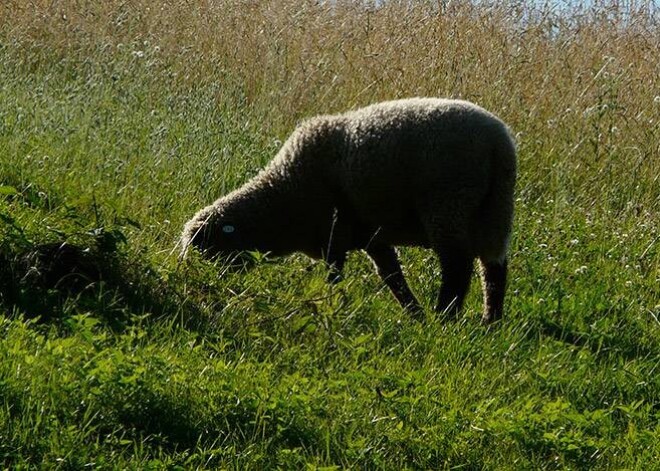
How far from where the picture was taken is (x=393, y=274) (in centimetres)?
783

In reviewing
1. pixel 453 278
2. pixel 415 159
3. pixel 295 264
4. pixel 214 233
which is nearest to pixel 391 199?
pixel 415 159

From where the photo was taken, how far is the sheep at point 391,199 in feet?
24.2

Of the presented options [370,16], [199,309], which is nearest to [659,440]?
[199,309]

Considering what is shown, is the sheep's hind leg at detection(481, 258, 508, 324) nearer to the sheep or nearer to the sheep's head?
the sheep

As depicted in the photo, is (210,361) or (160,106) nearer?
(210,361)

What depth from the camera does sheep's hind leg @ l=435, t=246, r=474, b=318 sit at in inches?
293

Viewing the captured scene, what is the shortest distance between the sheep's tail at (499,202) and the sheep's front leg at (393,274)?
524 millimetres

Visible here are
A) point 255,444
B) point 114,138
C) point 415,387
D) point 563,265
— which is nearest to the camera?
point 255,444

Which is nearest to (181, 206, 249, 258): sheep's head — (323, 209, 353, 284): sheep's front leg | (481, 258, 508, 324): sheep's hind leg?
(323, 209, 353, 284): sheep's front leg

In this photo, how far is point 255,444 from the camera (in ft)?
16.5

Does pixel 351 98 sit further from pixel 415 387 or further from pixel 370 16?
pixel 415 387

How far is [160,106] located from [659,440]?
6.10 m

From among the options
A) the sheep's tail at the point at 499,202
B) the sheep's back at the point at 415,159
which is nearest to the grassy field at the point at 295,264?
the sheep's tail at the point at 499,202

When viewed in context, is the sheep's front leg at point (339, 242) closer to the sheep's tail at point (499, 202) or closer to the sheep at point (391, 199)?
the sheep at point (391, 199)
